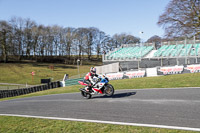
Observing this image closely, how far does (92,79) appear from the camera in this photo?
12250mm

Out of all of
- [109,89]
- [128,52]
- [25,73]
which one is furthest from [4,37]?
[109,89]

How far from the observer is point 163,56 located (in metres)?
30.3

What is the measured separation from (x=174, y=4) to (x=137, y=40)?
59.1 meters

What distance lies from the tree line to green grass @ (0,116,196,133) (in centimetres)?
6901

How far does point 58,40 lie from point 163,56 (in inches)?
2616

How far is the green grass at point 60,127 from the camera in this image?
5.91 metres

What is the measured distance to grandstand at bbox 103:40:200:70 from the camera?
26812mm

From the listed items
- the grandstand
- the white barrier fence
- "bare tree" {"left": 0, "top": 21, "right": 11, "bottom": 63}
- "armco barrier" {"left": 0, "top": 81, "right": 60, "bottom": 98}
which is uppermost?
"bare tree" {"left": 0, "top": 21, "right": 11, "bottom": 63}

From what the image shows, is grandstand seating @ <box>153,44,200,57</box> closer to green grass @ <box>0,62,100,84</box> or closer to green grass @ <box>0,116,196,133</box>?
green grass @ <box>0,116,196,133</box>

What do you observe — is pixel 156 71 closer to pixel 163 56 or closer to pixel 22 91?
pixel 163 56

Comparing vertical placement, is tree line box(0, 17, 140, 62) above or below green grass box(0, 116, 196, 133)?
above

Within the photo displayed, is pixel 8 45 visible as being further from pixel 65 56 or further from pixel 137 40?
pixel 137 40

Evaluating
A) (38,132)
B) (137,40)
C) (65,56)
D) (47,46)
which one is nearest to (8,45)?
(47,46)

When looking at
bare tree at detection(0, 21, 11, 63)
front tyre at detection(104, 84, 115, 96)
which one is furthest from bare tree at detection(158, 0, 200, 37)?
bare tree at detection(0, 21, 11, 63)
